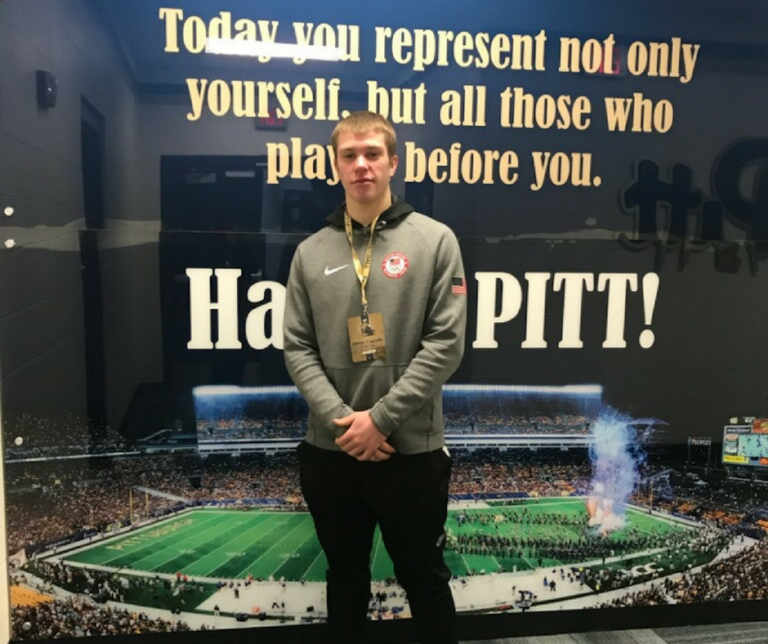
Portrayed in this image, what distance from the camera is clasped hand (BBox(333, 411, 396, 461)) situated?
1.43 metres

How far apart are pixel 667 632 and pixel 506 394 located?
110 cm

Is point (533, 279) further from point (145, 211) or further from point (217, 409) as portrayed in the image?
point (145, 211)

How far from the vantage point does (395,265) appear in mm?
1476

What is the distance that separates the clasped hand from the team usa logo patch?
1.19ft

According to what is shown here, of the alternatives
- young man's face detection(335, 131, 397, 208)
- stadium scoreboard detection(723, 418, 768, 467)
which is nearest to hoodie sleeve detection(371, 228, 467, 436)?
young man's face detection(335, 131, 397, 208)

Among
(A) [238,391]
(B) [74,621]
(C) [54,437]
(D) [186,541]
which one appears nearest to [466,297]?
(A) [238,391]

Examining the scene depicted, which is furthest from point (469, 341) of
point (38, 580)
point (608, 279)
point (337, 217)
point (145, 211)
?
point (38, 580)

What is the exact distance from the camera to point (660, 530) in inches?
82.9

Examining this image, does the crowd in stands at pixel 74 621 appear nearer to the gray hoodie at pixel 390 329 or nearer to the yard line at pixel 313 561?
the yard line at pixel 313 561

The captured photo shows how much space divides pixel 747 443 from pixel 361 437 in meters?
1.59

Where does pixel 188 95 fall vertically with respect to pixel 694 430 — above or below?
above

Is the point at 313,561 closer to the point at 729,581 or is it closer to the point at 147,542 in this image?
the point at 147,542

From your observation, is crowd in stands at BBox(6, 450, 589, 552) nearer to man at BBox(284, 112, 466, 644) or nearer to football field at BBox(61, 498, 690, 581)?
football field at BBox(61, 498, 690, 581)

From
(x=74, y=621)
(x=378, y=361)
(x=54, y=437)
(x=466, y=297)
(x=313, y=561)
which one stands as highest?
(x=466, y=297)
